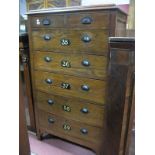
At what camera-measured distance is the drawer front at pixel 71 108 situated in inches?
55.1

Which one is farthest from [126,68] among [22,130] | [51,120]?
[51,120]

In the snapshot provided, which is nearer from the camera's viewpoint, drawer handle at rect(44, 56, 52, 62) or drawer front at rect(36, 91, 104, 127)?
drawer front at rect(36, 91, 104, 127)

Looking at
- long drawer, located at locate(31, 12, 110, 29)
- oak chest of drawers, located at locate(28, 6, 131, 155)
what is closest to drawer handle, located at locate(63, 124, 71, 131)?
oak chest of drawers, located at locate(28, 6, 131, 155)

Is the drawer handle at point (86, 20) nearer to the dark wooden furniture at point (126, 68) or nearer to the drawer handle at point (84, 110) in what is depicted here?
the dark wooden furniture at point (126, 68)

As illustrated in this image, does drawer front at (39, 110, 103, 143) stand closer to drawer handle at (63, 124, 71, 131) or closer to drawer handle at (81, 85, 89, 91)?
drawer handle at (63, 124, 71, 131)

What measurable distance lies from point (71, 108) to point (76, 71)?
31 centimetres

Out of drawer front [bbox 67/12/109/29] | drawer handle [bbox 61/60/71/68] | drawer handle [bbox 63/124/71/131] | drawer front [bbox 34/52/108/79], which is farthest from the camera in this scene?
drawer handle [bbox 63/124/71/131]

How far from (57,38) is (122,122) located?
0.74 metres

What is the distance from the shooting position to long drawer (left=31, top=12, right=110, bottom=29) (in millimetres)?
1209

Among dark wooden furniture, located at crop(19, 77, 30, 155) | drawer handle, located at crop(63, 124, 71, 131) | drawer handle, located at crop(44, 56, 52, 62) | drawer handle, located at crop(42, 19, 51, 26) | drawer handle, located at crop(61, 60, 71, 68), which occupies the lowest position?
drawer handle, located at crop(63, 124, 71, 131)

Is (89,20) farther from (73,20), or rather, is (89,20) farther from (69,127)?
(69,127)

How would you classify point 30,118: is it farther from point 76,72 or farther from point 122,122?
point 122,122
